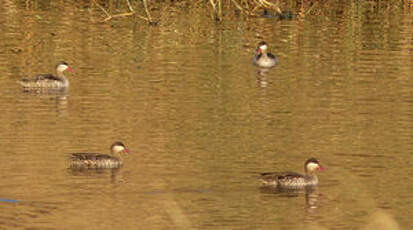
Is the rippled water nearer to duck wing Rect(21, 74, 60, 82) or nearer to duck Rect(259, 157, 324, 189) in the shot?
duck Rect(259, 157, 324, 189)

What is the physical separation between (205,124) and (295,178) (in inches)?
190

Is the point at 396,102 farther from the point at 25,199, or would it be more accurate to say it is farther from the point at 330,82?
the point at 25,199

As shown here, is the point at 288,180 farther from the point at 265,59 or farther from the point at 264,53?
the point at 264,53

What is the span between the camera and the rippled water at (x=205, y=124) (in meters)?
19.3

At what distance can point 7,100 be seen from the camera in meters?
28.2

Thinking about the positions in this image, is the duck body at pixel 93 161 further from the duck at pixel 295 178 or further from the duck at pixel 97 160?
the duck at pixel 295 178

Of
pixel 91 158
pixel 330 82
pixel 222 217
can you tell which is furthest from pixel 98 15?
pixel 222 217

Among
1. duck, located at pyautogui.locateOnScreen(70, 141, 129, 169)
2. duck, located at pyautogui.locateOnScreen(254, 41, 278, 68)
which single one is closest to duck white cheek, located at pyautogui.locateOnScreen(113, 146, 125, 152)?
duck, located at pyautogui.locateOnScreen(70, 141, 129, 169)

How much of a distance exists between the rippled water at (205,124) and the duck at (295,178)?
21cm

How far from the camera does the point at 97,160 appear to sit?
866 inches

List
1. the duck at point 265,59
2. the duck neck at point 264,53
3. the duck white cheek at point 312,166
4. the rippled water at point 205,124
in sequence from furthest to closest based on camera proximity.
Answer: the duck neck at point 264,53 → the duck at point 265,59 → the duck white cheek at point 312,166 → the rippled water at point 205,124

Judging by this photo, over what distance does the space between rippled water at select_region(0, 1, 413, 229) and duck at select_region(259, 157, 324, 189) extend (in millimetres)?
206

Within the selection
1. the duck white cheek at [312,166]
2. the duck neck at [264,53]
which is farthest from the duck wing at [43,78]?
the duck white cheek at [312,166]

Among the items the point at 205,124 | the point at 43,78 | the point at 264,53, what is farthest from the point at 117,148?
the point at 264,53
